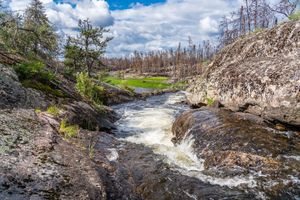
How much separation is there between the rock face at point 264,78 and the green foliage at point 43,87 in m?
8.20

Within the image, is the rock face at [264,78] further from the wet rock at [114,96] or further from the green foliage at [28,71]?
the wet rock at [114,96]

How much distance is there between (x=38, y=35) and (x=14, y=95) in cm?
946

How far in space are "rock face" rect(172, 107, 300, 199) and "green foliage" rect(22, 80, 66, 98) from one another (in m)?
6.15

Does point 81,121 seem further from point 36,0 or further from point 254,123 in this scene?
point 36,0

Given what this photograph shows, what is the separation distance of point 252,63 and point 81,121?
331 inches

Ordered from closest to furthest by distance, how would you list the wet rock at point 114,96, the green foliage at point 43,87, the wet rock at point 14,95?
the wet rock at point 14,95
the green foliage at point 43,87
the wet rock at point 114,96

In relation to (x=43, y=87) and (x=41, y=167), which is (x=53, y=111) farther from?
(x=41, y=167)

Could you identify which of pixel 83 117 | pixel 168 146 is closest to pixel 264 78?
pixel 168 146

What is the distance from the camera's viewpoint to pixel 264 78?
13.1m

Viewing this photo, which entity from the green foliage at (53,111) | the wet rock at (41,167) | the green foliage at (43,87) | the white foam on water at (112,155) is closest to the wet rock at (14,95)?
the green foliage at (53,111)

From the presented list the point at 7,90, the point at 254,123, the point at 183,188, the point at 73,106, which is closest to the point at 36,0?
the point at 73,106

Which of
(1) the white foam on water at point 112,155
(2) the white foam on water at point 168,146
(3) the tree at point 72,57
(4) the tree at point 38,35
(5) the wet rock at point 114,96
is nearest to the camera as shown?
(2) the white foam on water at point 168,146

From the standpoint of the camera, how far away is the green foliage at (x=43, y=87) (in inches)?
548

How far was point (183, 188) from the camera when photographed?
7285 mm
